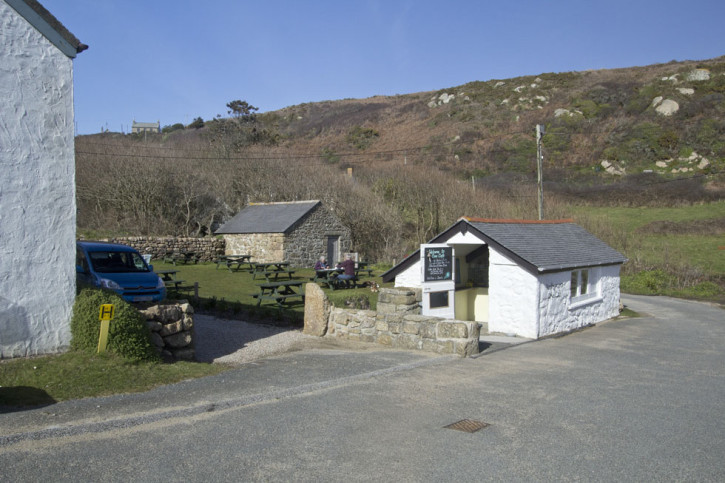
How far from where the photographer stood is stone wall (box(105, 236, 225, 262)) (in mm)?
29547

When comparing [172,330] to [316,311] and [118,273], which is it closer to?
[316,311]

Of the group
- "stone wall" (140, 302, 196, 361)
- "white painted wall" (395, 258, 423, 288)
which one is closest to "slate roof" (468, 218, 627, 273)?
"white painted wall" (395, 258, 423, 288)

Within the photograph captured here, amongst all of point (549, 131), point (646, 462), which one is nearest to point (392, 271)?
point (646, 462)

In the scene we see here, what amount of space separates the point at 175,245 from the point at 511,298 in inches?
858

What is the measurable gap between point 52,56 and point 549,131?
203 feet

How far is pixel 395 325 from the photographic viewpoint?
1131 centimetres

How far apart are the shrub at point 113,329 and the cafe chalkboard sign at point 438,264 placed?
650 cm

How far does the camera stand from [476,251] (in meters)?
16.9

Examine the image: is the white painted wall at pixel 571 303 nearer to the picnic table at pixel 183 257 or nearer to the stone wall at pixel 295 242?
the stone wall at pixel 295 242

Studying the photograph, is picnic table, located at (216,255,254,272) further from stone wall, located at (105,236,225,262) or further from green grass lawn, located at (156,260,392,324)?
stone wall, located at (105,236,225,262)

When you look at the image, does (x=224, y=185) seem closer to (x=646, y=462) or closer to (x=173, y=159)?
(x=173, y=159)

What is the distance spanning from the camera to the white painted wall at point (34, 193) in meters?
7.96

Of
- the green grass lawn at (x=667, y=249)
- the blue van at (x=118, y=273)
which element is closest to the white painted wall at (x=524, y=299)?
the blue van at (x=118, y=273)

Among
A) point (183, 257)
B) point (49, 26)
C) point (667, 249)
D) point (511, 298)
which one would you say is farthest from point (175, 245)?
point (667, 249)
